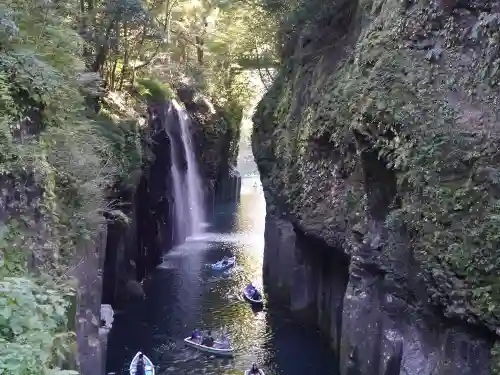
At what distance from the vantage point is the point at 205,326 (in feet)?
72.1

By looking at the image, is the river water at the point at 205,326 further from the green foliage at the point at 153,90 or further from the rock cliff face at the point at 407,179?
the green foliage at the point at 153,90

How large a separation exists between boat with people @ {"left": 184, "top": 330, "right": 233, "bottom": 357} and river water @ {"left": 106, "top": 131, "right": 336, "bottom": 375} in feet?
0.74

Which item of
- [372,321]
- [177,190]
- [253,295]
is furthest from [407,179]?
[177,190]

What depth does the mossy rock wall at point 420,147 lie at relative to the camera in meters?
10.8

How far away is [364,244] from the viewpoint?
15.0 metres

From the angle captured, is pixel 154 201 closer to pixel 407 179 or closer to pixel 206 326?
pixel 206 326

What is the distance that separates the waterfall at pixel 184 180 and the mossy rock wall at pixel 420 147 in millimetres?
17450

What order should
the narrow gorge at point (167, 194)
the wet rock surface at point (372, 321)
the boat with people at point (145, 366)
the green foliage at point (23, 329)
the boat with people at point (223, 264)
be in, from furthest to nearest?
the boat with people at point (223, 264) → the narrow gorge at point (167, 194) → the boat with people at point (145, 366) → the wet rock surface at point (372, 321) → the green foliage at point (23, 329)

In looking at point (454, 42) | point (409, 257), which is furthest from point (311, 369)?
point (454, 42)

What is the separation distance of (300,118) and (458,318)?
12.3 meters

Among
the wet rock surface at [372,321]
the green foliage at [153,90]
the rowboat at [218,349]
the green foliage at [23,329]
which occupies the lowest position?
the rowboat at [218,349]

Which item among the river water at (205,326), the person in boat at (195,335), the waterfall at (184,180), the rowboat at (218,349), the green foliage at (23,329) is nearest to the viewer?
the green foliage at (23,329)

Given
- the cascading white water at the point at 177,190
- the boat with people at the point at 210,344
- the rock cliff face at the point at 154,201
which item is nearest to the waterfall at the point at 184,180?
the cascading white water at the point at 177,190

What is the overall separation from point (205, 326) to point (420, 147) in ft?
42.0
